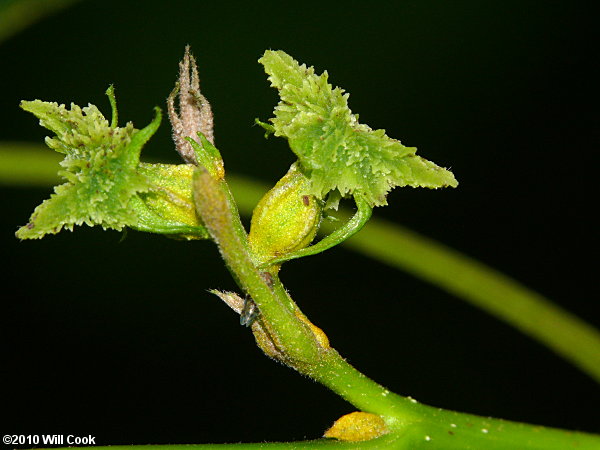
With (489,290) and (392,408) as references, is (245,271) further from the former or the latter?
(489,290)

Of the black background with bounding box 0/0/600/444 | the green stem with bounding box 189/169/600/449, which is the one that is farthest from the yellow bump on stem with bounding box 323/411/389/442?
the black background with bounding box 0/0/600/444

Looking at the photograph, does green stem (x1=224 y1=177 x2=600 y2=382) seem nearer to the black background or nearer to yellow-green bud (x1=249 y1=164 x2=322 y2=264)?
the black background

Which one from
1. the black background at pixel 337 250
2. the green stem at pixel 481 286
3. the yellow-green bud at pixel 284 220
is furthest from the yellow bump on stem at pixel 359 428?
the black background at pixel 337 250

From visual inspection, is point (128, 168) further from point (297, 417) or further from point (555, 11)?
point (555, 11)

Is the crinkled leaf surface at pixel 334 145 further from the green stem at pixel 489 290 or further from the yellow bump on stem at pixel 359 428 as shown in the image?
the green stem at pixel 489 290

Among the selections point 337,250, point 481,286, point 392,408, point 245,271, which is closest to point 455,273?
point 481,286

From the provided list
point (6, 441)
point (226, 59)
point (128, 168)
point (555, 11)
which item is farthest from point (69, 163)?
point (555, 11)
